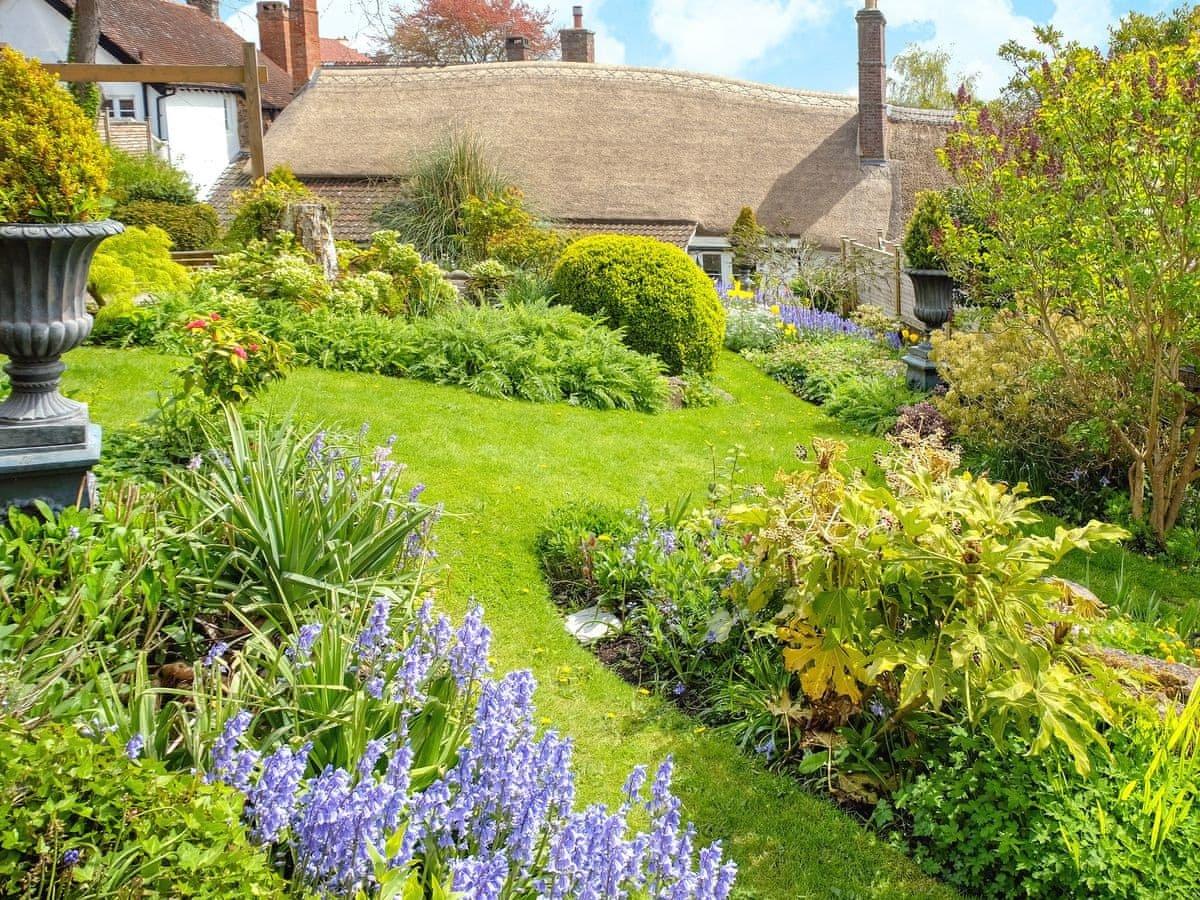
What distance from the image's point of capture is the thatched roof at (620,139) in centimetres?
2228

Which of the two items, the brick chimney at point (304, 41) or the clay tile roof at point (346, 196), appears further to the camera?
the brick chimney at point (304, 41)

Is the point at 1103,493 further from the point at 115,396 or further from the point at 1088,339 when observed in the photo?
the point at 115,396

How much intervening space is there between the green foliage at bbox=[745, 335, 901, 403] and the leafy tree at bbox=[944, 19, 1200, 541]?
3.73 m

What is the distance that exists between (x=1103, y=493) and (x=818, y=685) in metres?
4.87

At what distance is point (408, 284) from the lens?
12.6 metres

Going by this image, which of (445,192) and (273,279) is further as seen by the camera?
(445,192)

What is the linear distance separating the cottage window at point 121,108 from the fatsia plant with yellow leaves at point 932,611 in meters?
28.4

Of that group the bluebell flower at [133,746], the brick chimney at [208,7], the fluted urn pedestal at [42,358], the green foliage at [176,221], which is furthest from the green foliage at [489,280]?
the brick chimney at [208,7]

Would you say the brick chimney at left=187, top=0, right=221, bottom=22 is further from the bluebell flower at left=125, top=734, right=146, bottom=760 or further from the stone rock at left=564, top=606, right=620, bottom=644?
the bluebell flower at left=125, top=734, right=146, bottom=760

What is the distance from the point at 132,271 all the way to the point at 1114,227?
29.5 ft

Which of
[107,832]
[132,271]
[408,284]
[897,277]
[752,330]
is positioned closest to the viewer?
[107,832]

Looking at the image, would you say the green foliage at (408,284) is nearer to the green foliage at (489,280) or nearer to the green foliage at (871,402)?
the green foliage at (489,280)

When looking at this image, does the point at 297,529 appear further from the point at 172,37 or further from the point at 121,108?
the point at 172,37

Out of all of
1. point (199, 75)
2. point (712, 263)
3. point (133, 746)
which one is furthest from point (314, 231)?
point (712, 263)
